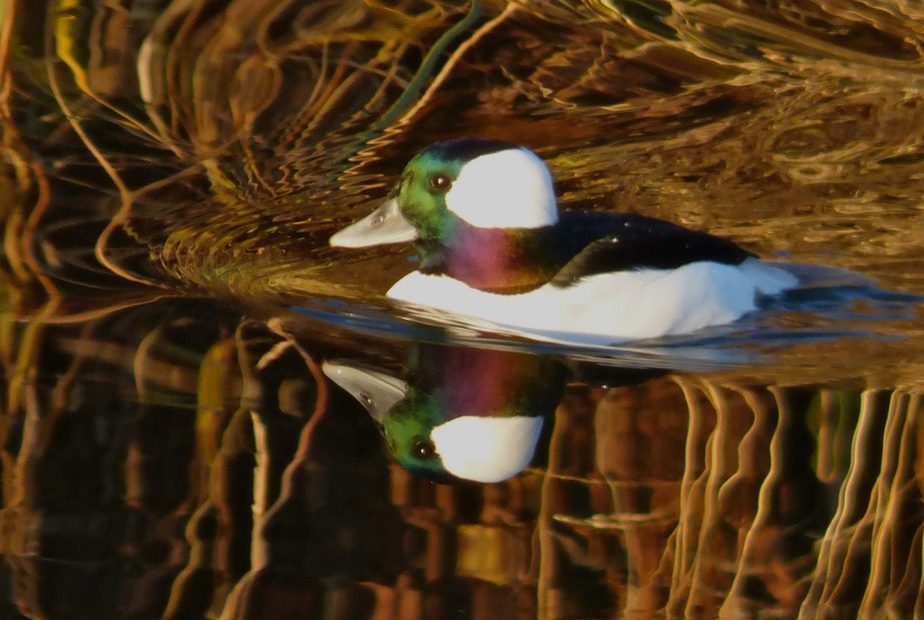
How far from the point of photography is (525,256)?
6059 mm

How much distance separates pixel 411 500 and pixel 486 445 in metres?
0.50

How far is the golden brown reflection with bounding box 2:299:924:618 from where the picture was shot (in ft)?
12.6

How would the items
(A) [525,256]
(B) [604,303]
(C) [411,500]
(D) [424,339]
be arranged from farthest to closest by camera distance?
(A) [525,256] < (B) [604,303] < (D) [424,339] < (C) [411,500]

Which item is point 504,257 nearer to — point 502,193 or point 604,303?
point 502,193

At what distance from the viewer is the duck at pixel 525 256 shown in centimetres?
596

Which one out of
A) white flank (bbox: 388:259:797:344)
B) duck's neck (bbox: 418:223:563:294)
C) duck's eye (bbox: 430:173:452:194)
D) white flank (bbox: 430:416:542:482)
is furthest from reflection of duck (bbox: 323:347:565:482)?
duck's eye (bbox: 430:173:452:194)

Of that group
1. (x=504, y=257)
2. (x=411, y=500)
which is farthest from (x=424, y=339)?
(x=411, y=500)

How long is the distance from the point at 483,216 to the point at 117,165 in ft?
6.32

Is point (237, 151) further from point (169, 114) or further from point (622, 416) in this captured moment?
point (622, 416)

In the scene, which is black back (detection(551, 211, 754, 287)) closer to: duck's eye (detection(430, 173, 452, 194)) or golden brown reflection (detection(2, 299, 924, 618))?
duck's eye (detection(430, 173, 452, 194))

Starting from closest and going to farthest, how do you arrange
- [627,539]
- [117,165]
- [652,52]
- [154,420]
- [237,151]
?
1. [627,539]
2. [154,420]
3. [117,165]
4. [237,151]
5. [652,52]

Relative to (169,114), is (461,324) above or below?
below

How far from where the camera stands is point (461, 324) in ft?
19.7

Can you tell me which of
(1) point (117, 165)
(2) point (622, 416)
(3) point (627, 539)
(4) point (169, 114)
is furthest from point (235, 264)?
(3) point (627, 539)
